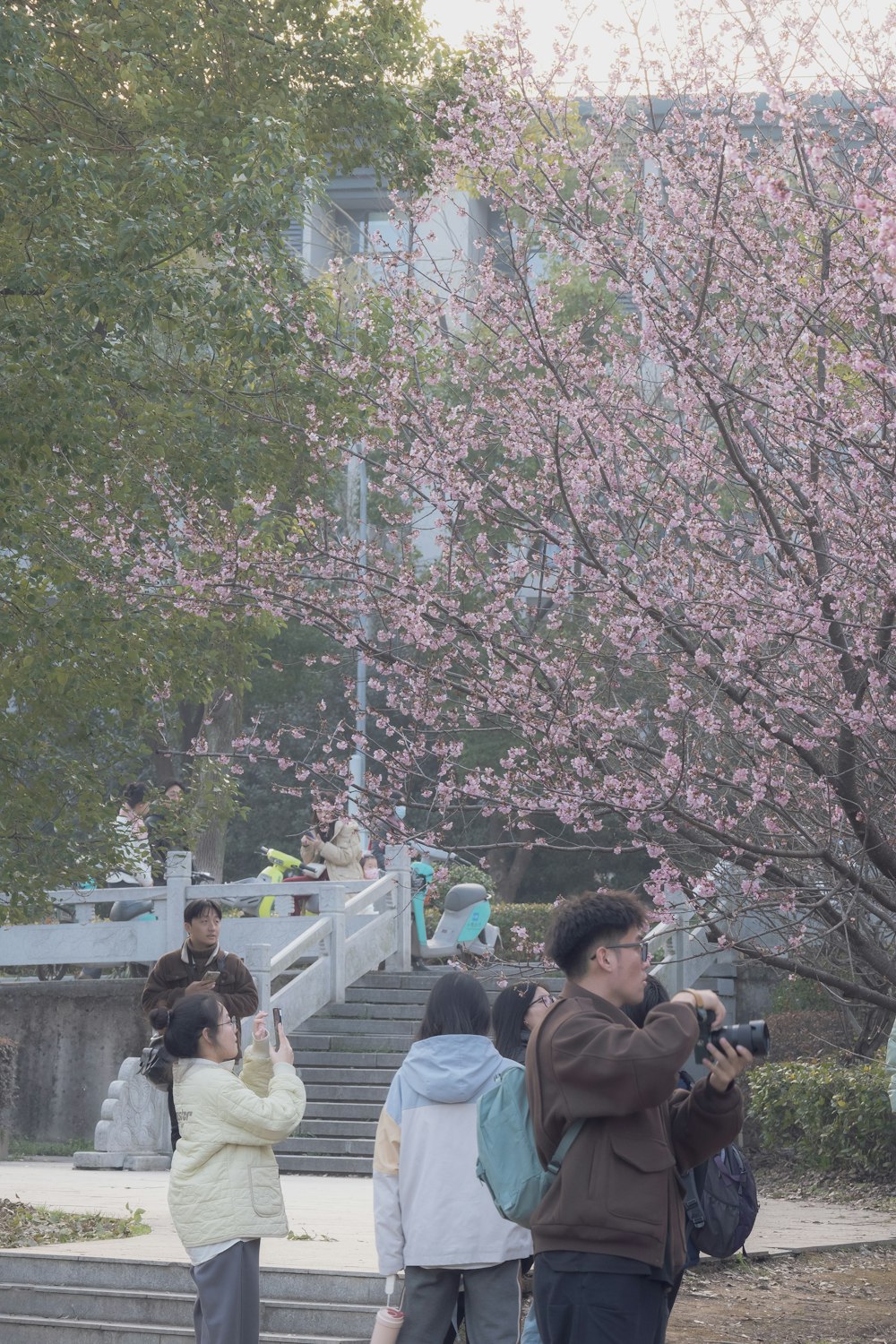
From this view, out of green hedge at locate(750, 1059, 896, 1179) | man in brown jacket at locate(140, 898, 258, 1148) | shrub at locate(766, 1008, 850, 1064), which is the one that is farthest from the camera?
shrub at locate(766, 1008, 850, 1064)

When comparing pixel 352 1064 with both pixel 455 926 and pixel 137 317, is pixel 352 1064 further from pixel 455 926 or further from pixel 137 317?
pixel 137 317

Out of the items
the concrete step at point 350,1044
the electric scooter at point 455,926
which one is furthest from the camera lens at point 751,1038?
the electric scooter at point 455,926

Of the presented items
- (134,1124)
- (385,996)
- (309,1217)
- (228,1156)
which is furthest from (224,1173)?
(385,996)

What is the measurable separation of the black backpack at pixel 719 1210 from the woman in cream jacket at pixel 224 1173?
189 centimetres

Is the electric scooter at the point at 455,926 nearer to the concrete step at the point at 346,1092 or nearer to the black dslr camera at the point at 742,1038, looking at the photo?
the concrete step at the point at 346,1092

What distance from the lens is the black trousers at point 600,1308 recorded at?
11.6 feet

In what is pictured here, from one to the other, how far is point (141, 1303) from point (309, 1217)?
2278 millimetres

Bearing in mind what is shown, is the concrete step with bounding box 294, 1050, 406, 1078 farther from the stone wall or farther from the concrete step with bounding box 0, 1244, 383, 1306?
the concrete step with bounding box 0, 1244, 383, 1306

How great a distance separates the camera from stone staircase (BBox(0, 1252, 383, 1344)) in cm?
696

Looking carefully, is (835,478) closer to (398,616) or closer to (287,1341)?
(398,616)

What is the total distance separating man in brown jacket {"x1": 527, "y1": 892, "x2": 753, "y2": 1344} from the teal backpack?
138mm

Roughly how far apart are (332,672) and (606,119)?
2130 cm

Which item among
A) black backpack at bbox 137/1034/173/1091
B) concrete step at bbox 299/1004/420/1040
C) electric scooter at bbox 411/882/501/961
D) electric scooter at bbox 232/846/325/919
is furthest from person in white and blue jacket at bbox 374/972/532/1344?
electric scooter at bbox 411/882/501/961

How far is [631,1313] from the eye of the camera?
3.55 metres
